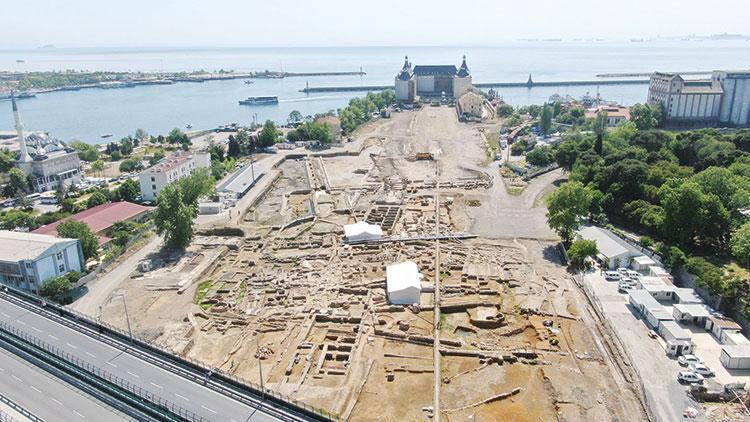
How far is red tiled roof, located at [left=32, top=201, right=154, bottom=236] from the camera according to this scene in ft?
159

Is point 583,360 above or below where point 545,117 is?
below

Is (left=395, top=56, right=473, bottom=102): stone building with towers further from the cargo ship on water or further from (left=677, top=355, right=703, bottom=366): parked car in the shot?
(left=677, top=355, right=703, bottom=366): parked car

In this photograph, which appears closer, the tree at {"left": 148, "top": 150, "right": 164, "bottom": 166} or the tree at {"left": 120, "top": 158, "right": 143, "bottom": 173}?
the tree at {"left": 120, "top": 158, "right": 143, "bottom": 173}

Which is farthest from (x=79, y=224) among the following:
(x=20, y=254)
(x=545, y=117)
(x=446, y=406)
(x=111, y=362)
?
(x=545, y=117)

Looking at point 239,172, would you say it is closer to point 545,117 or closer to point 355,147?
point 355,147

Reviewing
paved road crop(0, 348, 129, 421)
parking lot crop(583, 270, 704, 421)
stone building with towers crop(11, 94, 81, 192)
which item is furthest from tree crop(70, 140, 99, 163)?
parking lot crop(583, 270, 704, 421)

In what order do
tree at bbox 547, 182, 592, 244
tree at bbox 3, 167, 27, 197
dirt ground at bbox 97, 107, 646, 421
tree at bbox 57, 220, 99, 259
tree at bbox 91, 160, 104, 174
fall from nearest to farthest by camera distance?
dirt ground at bbox 97, 107, 646, 421 < tree at bbox 57, 220, 99, 259 < tree at bbox 547, 182, 592, 244 < tree at bbox 3, 167, 27, 197 < tree at bbox 91, 160, 104, 174

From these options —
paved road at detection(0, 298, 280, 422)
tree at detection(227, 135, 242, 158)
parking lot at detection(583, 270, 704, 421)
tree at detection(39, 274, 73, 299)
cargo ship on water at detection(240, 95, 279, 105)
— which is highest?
cargo ship on water at detection(240, 95, 279, 105)

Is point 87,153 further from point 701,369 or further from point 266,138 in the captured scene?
point 701,369

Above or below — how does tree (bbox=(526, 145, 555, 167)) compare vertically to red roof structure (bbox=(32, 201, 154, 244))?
above

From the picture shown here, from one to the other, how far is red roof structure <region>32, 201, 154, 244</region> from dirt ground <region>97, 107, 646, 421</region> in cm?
917

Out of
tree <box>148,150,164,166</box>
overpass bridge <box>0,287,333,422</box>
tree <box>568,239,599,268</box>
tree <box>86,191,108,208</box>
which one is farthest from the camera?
tree <box>148,150,164,166</box>

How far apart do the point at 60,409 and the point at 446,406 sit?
17.8m

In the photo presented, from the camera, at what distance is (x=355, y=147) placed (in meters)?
86.5
